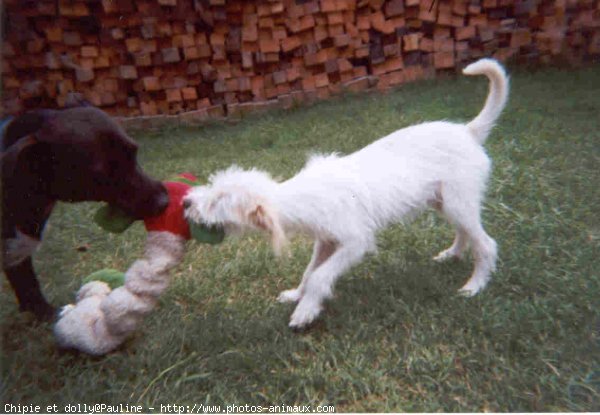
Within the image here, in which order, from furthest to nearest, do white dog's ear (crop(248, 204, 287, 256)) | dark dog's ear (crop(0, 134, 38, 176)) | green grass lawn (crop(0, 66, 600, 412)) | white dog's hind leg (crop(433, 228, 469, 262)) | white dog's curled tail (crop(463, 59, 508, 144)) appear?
white dog's hind leg (crop(433, 228, 469, 262))
white dog's curled tail (crop(463, 59, 508, 144))
white dog's ear (crop(248, 204, 287, 256))
green grass lawn (crop(0, 66, 600, 412))
dark dog's ear (crop(0, 134, 38, 176))

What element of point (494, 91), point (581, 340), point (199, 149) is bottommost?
point (581, 340)

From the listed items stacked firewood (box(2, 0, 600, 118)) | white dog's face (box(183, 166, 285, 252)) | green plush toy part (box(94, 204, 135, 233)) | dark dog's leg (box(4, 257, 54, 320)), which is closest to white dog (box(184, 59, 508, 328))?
white dog's face (box(183, 166, 285, 252))

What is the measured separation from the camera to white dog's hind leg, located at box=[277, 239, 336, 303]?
7.20ft

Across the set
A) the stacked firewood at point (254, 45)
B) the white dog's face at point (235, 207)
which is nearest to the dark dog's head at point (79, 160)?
the white dog's face at point (235, 207)

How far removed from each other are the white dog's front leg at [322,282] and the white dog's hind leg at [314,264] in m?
0.12

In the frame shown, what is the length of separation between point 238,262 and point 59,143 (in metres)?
1.17

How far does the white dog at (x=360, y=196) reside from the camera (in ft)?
6.09

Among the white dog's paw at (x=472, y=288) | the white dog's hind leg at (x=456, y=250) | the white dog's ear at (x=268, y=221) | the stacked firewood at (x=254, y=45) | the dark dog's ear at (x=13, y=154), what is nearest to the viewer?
the dark dog's ear at (x=13, y=154)

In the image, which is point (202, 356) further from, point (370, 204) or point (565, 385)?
point (565, 385)

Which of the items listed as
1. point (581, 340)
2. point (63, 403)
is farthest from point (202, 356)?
point (581, 340)

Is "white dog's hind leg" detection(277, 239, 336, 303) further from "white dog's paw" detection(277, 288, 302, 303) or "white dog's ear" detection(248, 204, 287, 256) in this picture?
"white dog's ear" detection(248, 204, 287, 256)

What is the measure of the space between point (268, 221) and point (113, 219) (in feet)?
1.94

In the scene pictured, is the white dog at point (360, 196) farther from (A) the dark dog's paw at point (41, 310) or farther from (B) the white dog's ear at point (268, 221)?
(A) the dark dog's paw at point (41, 310)

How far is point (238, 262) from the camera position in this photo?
2.61 meters
